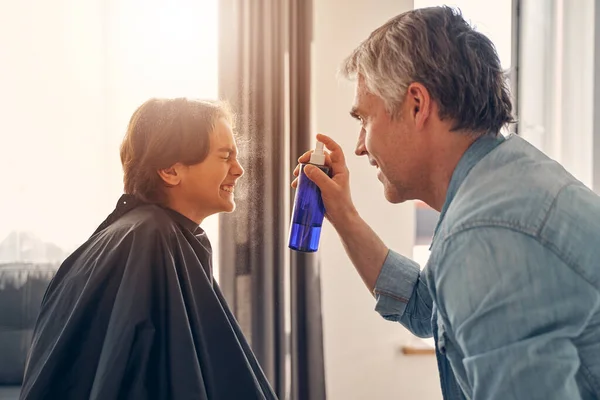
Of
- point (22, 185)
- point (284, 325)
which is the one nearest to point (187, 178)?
point (284, 325)

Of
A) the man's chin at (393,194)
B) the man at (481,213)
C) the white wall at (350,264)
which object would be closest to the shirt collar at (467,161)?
the man at (481,213)

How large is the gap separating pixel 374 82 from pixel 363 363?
1357 mm

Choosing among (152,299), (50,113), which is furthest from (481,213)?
(50,113)

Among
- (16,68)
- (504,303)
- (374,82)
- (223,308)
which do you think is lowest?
(223,308)

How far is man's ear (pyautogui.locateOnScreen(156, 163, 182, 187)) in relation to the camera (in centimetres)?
119

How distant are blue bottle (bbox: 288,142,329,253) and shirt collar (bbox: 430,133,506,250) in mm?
345

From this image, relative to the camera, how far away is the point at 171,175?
1.20m

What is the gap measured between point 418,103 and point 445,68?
68mm

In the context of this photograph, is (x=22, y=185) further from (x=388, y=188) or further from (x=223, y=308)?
(x=388, y=188)

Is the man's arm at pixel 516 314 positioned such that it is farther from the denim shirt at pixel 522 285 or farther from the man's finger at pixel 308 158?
the man's finger at pixel 308 158

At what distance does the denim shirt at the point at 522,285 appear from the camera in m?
0.64

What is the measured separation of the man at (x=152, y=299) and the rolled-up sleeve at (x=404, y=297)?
0.30 meters

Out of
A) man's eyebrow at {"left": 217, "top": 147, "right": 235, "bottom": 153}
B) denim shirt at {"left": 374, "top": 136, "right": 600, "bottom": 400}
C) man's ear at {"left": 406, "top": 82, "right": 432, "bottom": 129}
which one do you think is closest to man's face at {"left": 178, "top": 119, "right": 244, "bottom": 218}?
man's eyebrow at {"left": 217, "top": 147, "right": 235, "bottom": 153}

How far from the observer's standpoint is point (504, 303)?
0.66m
